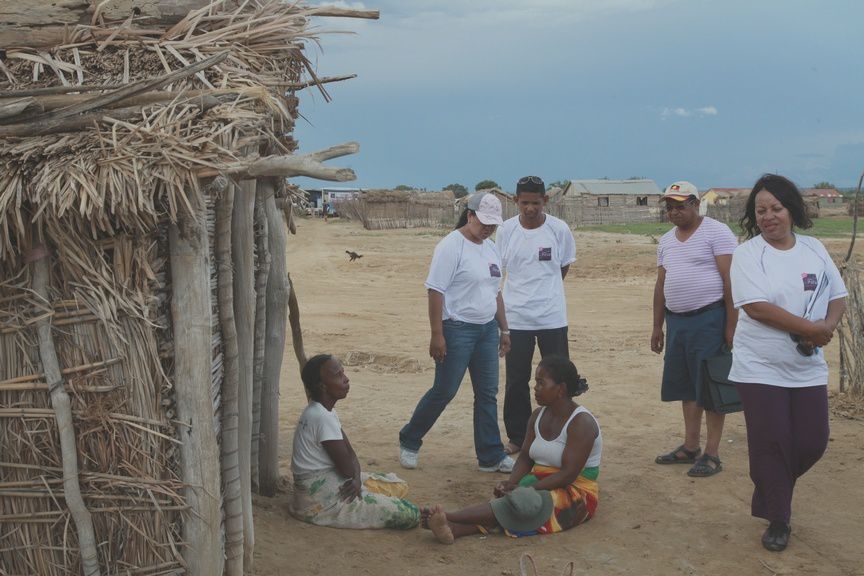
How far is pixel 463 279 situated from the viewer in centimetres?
568

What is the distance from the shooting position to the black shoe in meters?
4.64

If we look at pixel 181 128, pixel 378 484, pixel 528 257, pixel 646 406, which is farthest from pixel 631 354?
pixel 181 128

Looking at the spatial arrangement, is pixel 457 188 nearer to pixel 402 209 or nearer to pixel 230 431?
pixel 402 209

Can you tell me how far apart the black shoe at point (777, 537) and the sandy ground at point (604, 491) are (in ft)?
0.16

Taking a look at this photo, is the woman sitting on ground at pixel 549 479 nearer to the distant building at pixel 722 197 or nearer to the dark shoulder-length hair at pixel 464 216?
the dark shoulder-length hair at pixel 464 216

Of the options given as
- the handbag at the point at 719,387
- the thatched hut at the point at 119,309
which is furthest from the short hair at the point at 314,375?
the handbag at the point at 719,387

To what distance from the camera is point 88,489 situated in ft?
11.6

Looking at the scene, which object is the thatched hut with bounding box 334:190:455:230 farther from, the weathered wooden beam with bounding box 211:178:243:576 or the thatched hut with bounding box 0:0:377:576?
the thatched hut with bounding box 0:0:377:576

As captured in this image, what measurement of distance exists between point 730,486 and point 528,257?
1.90 m

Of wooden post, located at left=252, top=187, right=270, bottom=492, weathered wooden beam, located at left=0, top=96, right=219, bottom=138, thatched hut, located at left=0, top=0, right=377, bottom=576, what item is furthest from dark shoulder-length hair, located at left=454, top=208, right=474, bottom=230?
weathered wooden beam, located at left=0, top=96, right=219, bottom=138

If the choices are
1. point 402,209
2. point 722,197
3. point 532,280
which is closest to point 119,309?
point 532,280

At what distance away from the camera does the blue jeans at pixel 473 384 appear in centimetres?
571

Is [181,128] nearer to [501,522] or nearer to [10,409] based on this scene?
[10,409]

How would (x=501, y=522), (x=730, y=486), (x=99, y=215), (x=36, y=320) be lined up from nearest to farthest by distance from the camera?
(x=99, y=215)
(x=36, y=320)
(x=501, y=522)
(x=730, y=486)
